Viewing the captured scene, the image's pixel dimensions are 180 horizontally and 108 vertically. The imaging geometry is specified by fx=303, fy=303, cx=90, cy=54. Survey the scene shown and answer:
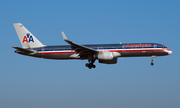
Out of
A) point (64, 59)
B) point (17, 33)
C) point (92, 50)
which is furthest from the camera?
point (17, 33)

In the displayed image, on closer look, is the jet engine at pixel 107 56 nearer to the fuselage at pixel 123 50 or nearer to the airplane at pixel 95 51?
the airplane at pixel 95 51

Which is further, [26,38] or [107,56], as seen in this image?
[26,38]

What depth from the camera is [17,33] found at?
61.2 metres

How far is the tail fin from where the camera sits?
60188mm

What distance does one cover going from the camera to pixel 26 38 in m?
60.8

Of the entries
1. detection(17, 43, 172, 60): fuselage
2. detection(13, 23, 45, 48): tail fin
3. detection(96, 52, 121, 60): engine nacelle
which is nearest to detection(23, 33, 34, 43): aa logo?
detection(13, 23, 45, 48): tail fin

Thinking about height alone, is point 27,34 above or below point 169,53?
above

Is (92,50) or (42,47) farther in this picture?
(42,47)

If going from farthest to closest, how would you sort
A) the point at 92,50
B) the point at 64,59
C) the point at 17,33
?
the point at 17,33 → the point at 64,59 → the point at 92,50

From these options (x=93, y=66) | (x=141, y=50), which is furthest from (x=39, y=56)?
(x=141, y=50)

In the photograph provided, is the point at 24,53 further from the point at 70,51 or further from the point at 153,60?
the point at 153,60

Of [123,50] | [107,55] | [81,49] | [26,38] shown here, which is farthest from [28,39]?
[123,50]

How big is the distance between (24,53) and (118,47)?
17886 mm

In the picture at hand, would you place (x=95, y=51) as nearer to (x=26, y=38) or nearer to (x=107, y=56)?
(x=107, y=56)
